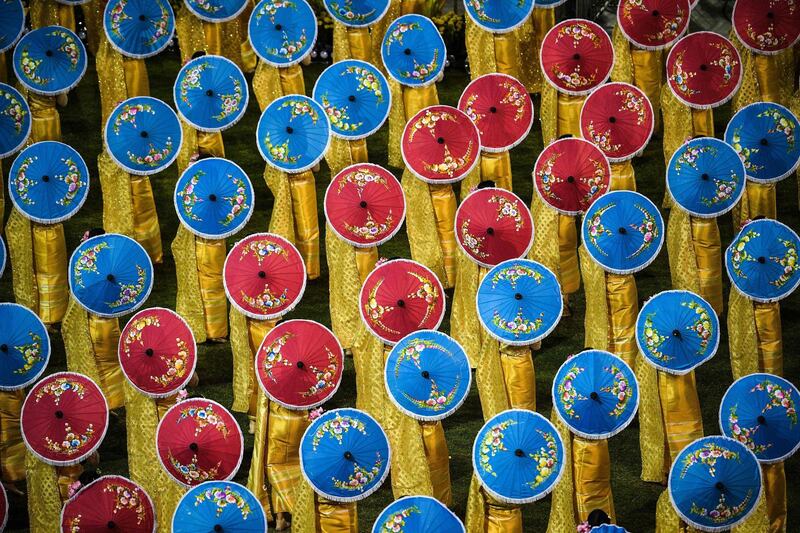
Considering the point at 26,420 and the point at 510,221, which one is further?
the point at 510,221

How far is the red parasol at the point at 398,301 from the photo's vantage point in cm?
982

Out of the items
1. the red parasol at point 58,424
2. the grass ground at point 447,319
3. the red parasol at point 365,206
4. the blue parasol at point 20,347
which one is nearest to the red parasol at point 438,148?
the red parasol at point 365,206

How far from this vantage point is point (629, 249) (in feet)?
33.6

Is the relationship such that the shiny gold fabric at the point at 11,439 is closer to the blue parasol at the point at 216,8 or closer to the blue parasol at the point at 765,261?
the blue parasol at the point at 216,8

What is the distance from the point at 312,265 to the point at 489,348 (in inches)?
84.0

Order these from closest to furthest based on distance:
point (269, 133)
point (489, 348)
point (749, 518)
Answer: point (749, 518), point (489, 348), point (269, 133)

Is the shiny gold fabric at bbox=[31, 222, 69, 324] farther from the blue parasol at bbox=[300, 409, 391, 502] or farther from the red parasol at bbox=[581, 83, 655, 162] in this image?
the red parasol at bbox=[581, 83, 655, 162]

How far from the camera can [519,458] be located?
8.96 metres

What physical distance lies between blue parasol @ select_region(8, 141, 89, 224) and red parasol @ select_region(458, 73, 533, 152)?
2986 mm

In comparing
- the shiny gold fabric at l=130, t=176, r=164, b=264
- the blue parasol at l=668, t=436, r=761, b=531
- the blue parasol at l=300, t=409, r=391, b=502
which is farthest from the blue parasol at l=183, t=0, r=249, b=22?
the blue parasol at l=668, t=436, r=761, b=531

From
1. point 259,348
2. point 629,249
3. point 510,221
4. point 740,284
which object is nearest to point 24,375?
point 259,348

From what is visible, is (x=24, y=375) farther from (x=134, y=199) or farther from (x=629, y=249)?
(x=629, y=249)

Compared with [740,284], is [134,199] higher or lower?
higher

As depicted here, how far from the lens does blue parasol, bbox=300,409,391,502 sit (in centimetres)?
897
